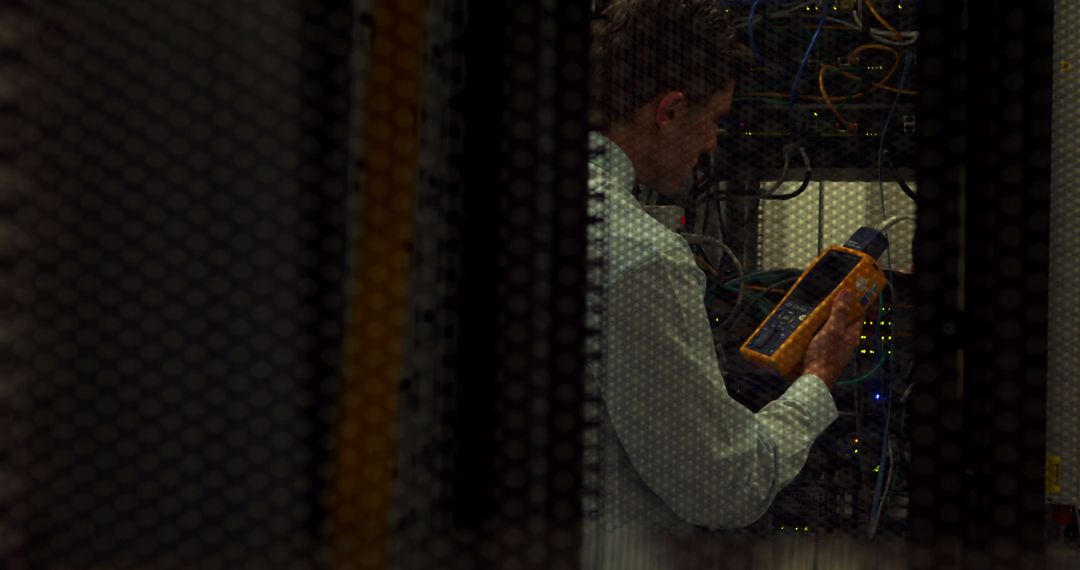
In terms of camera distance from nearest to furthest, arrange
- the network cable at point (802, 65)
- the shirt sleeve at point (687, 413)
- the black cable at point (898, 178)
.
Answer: the shirt sleeve at point (687, 413) → the black cable at point (898, 178) → the network cable at point (802, 65)

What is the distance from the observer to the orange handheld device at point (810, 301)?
0.66 m

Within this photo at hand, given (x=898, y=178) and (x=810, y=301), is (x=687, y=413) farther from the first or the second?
(x=898, y=178)

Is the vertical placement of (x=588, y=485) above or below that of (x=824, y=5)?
below

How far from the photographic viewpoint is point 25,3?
0.93 feet

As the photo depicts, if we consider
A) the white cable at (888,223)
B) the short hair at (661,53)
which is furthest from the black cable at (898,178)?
the short hair at (661,53)

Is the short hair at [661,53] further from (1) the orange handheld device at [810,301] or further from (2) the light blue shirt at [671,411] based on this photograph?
(1) the orange handheld device at [810,301]

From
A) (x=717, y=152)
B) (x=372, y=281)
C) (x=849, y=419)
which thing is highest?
(x=372, y=281)

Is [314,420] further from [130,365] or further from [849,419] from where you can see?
[849,419]

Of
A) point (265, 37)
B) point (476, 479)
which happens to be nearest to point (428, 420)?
point (476, 479)

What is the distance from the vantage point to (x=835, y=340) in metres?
0.68

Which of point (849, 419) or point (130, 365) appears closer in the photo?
point (130, 365)

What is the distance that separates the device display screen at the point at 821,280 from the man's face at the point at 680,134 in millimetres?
143

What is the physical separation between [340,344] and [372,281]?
26 millimetres

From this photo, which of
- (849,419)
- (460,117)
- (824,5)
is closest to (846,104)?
(824,5)
